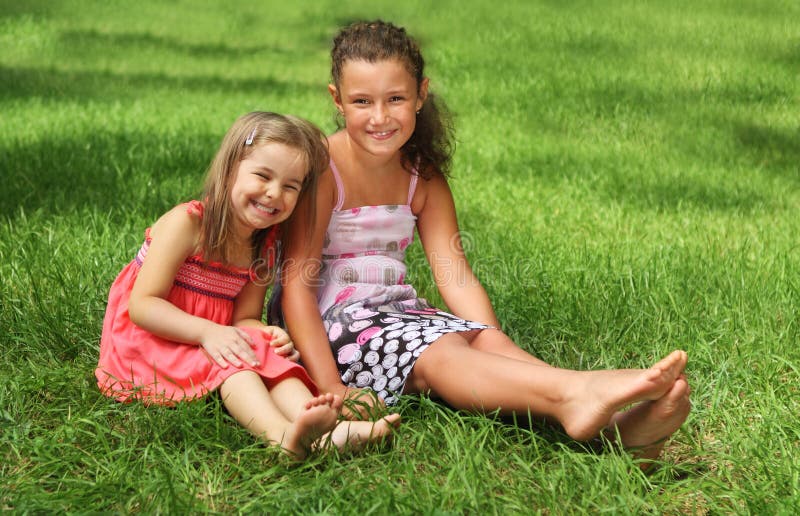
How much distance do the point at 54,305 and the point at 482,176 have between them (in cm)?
297

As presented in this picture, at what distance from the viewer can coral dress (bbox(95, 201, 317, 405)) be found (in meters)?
2.63

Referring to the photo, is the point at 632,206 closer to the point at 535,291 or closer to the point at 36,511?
the point at 535,291

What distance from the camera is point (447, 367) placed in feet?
8.61

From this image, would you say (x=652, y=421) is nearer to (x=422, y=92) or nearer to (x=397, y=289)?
(x=397, y=289)

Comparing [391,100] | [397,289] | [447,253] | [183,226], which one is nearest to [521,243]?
[447,253]

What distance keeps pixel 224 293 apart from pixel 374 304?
456mm

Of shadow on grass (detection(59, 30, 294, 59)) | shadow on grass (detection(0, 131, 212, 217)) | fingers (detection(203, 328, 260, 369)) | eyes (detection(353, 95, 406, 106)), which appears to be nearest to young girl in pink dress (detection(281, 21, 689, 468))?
eyes (detection(353, 95, 406, 106))

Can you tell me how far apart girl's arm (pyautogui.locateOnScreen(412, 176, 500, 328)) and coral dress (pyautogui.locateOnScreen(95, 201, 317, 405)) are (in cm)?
62

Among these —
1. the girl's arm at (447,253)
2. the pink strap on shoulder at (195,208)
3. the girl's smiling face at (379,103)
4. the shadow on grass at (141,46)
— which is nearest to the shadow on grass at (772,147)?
the girl's arm at (447,253)

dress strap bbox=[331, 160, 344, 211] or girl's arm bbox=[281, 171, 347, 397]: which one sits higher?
dress strap bbox=[331, 160, 344, 211]

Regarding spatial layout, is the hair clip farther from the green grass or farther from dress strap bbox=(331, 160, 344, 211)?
the green grass

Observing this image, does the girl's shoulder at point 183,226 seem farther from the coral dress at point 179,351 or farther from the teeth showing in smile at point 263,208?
the teeth showing in smile at point 263,208

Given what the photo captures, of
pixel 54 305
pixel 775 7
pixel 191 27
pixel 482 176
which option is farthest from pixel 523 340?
pixel 191 27

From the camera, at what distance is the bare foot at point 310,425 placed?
229 centimetres
